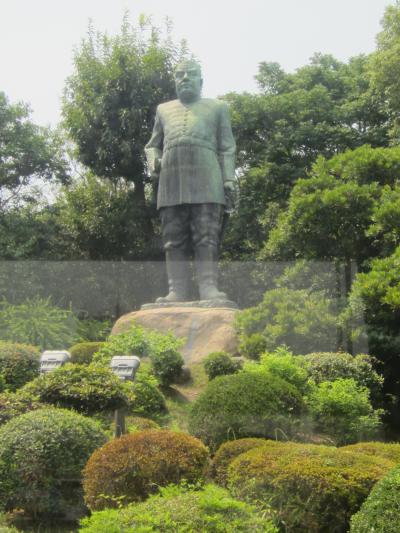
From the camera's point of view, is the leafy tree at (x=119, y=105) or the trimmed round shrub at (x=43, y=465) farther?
the leafy tree at (x=119, y=105)

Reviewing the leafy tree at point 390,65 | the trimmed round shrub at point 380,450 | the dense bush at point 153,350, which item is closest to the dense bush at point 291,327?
the dense bush at point 153,350

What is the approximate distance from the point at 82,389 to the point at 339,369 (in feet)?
12.1

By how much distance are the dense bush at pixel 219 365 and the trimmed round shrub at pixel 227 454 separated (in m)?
3.89

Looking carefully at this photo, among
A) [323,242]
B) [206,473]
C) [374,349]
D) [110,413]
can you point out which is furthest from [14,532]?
[323,242]

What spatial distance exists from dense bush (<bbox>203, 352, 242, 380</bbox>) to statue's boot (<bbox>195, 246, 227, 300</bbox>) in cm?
213

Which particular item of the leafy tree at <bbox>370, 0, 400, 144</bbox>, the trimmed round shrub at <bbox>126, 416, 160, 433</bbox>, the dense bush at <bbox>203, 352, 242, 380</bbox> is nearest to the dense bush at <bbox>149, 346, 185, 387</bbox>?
the dense bush at <bbox>203, 352, 242, 380</bbox>

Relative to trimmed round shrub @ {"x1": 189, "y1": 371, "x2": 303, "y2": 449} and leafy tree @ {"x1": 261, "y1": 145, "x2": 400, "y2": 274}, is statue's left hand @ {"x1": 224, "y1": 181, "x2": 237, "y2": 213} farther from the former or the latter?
trimmed round shrub @ {"x1": 189, "y1": 371, "x2": 303, "y2": 449}

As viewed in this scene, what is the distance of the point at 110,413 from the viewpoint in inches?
320

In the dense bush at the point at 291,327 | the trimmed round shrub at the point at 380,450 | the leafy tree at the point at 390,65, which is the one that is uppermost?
the leafy tree at the point at 390,65

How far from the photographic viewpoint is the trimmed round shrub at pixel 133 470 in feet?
18.7

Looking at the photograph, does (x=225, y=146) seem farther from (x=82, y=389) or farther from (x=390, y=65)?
(x=82, y=389)

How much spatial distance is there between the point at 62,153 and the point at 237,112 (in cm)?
487

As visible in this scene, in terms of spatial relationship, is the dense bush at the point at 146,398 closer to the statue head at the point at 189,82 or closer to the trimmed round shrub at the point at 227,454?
the trimmed round shrub at the point at 227,454

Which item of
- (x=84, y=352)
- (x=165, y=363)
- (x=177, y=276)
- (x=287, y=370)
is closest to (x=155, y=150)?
(x=177, y=276)
